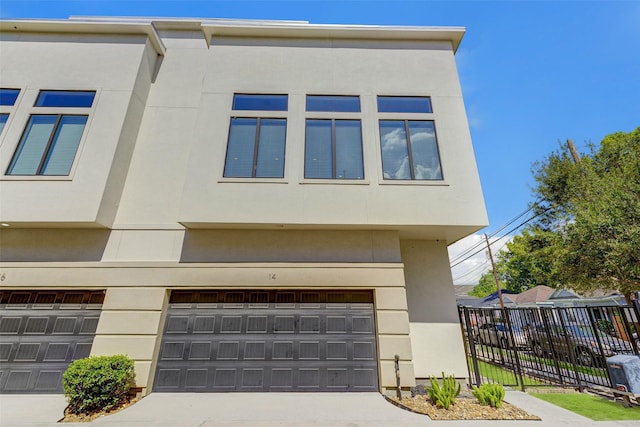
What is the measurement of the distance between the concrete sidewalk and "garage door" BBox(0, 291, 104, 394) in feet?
1.19

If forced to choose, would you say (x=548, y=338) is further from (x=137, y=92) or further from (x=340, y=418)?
(x=137, y=92)

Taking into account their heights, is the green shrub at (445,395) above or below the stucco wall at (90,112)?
below

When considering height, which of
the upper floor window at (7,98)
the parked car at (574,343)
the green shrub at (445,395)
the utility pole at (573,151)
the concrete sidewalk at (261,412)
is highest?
the utility pole at (573,151)

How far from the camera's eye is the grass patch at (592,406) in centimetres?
512

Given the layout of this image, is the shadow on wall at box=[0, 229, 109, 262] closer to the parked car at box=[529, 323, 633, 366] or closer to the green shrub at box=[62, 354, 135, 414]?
the green shrub at box=[62, 354, 135, 414]

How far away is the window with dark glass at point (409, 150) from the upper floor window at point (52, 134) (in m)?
8.41

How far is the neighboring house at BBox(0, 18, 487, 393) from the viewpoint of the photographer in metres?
6.55

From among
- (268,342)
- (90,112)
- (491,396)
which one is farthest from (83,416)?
(491,396)

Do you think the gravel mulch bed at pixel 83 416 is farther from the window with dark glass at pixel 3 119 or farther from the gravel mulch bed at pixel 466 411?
the window with dark glass at pixel 3 119

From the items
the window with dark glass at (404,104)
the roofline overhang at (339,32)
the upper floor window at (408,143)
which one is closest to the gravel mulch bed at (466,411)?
the upper floor window at (408,143)

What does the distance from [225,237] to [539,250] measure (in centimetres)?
1702

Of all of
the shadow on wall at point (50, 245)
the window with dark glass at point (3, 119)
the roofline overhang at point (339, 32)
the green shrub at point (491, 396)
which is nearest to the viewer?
the green shrub at point (491, 396)

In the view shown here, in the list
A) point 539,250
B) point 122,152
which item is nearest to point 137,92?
point 122,152

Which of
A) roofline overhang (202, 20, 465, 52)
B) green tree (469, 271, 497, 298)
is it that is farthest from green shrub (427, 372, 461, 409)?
green tree (469, 271, 497, 298)
